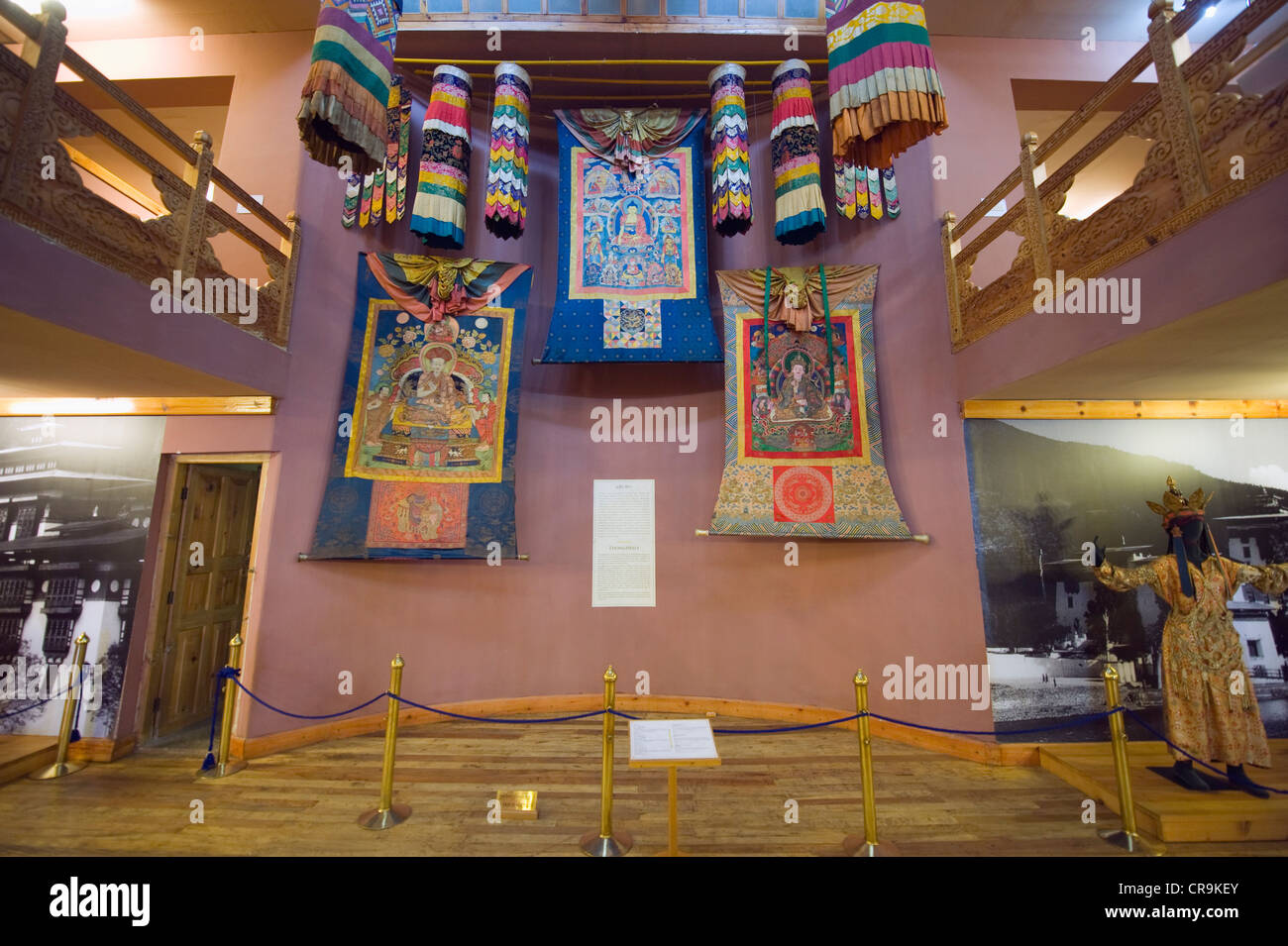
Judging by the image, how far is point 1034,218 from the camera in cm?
321

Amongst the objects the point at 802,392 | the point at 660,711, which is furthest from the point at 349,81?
the point at 660,711

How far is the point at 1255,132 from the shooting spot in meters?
2.08

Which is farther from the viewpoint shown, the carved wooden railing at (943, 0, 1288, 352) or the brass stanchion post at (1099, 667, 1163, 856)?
the brass stanchion post at (1099, 667, 1163, 856)

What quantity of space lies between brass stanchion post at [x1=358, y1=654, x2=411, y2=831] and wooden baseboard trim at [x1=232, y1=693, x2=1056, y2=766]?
136 cm

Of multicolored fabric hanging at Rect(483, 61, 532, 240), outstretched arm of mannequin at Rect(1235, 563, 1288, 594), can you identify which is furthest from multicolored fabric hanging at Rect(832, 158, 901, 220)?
outstretched arm of mannequin at Rect(1235, 563, 1288, 594)

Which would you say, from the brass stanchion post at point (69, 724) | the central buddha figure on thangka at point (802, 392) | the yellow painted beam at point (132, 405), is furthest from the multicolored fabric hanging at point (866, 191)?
the brass stanchion post at point (69, 724)

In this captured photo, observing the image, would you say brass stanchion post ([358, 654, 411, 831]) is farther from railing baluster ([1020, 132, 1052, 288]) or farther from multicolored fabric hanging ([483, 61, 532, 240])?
railing baluster ([1020, 132, 1052, 288])

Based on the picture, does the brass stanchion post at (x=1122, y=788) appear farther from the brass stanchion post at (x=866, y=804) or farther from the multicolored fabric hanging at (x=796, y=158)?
the multicolored fabric hanging at (x=796, y=158)

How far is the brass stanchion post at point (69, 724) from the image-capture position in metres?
3.30

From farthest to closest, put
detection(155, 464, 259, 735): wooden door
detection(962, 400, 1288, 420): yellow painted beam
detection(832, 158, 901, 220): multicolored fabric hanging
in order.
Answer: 1. detection(832, 158, 901, 220): multicolored fabric hanging
2. detection(155, 464, 259, 735): wooden door
3. detection(962, 400, 1288, 420): yellow painted beam

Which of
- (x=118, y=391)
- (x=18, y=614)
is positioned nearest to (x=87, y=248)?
(x=118, y=391)

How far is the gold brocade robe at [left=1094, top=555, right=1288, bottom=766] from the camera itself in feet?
9.05

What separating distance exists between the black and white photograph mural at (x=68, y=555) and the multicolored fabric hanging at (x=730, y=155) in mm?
4636

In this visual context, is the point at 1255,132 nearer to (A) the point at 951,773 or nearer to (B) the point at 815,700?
(A) the point at 951,773
